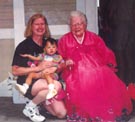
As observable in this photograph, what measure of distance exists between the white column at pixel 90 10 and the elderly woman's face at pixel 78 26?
1051mm

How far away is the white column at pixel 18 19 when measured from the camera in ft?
17.7

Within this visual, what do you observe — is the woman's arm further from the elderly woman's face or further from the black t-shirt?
the elderly woman's face

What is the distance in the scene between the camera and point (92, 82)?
4.20m

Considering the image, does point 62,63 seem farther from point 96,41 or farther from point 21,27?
point 21,27

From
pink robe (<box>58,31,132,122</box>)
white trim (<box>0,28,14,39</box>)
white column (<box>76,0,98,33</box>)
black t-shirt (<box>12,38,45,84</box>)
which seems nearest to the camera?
pink robe (<box>58,31,132,122</box>)

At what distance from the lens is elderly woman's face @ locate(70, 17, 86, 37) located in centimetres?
429

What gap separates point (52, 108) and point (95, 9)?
160 cm

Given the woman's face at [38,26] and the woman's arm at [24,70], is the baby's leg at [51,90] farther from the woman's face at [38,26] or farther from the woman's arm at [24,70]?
the woman's face at [38,26]

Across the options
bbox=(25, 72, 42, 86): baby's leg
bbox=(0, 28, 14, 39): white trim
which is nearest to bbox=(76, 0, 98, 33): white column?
bbox=(0, 28, 14, 39): white trim

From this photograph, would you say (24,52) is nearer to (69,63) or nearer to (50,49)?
(50,49)

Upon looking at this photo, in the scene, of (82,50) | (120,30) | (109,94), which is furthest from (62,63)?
(120,30)

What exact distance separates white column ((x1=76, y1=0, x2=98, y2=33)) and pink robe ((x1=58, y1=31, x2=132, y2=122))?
990mm

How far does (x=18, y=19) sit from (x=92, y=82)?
1699 mm

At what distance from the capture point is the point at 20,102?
216 inches
